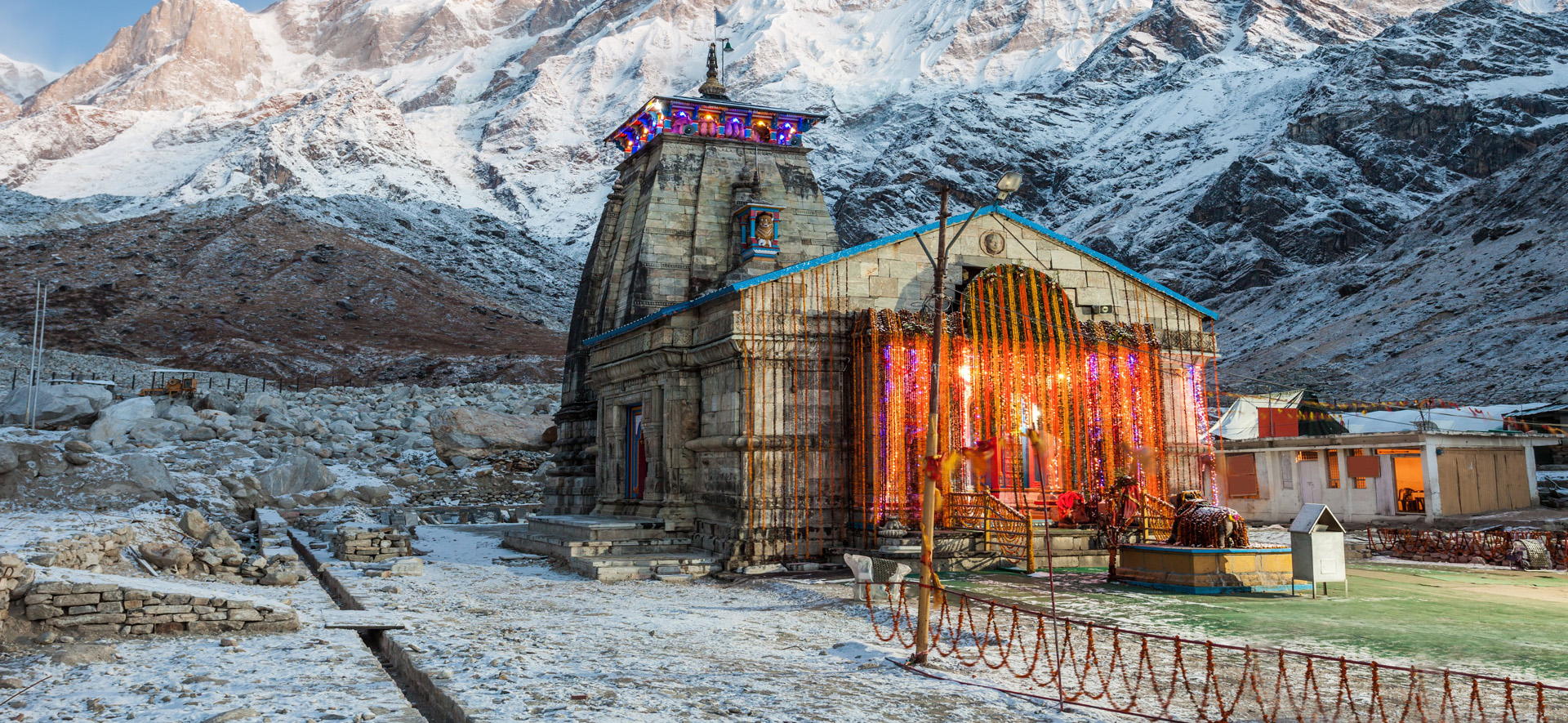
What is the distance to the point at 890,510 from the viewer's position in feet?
56.4

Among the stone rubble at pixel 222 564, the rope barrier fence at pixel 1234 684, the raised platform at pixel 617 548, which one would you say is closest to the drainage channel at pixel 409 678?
the stone rubble at pixel 222 564

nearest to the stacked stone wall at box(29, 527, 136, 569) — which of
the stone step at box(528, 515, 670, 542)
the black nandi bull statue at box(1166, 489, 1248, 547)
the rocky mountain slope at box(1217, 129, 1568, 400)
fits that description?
the stone step at box(528, 515, 670, 542)

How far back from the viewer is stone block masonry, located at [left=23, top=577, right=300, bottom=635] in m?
10.6

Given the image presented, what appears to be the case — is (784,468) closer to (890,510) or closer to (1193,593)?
(890,510)

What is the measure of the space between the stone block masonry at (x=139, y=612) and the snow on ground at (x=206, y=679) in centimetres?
20

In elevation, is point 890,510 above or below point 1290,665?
above

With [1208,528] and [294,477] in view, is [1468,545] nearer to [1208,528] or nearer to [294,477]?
[1208,528]

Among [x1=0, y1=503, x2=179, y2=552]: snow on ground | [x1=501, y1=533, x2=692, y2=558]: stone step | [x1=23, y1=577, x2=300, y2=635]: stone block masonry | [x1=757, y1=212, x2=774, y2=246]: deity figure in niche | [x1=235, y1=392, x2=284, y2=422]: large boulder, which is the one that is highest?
[x1=757, y1=212, x2=774, y2=246]: deity figure in niche

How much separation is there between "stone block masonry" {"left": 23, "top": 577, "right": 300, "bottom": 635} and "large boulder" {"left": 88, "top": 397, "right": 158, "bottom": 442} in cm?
2325

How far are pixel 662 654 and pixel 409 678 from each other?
7.89 ft

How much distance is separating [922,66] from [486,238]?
10270 cm

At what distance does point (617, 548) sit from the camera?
18.5 m

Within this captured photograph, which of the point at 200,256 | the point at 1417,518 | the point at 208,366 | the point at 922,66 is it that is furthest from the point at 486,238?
the point at 1417,518

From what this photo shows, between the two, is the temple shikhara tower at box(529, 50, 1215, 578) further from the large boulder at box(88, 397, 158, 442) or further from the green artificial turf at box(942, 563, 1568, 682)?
the large boulder at box(88, 397, 158, 442)
